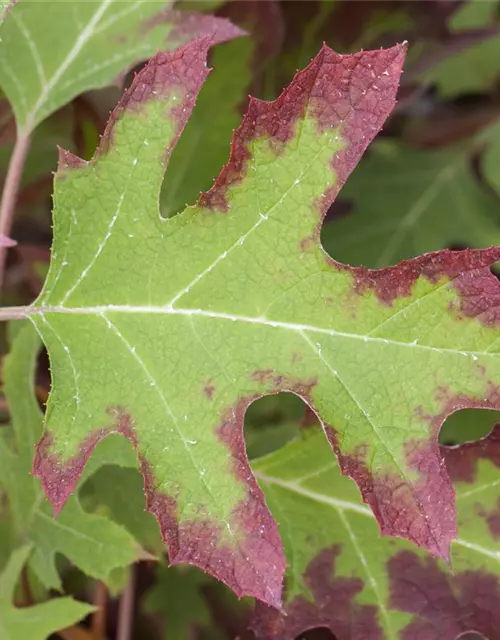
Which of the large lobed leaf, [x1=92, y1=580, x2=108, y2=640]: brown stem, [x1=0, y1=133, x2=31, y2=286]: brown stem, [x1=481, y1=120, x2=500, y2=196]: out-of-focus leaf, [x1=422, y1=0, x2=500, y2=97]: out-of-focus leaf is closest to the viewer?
the large lobed leaf

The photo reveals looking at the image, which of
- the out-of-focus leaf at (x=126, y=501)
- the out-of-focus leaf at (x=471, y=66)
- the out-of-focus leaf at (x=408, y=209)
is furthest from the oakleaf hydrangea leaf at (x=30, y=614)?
the out-of-focus leaf at (x=471, y=66)

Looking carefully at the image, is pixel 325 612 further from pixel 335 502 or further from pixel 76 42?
pixel 76 42

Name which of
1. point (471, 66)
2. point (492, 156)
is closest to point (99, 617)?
point (492, 156)

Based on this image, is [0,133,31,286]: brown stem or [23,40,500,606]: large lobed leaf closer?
[23,40,500,606]: large lobed leaf

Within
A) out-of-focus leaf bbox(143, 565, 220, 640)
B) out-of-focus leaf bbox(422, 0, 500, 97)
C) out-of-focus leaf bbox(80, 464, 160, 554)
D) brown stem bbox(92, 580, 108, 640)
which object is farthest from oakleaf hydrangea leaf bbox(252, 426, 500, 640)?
out-of-focus leaf bbox(422, 0, 500, 97)

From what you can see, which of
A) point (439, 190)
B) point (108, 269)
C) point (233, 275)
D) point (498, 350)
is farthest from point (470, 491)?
point (439, 190)

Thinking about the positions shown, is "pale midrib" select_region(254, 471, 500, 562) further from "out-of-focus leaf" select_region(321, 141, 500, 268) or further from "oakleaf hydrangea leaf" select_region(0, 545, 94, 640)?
"out-of-focus leaf" select_region(321, 141, 500, 268)

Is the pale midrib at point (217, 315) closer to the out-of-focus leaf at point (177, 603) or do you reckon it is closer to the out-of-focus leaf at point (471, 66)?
the out-of-focus leaf at point (177, 603)
